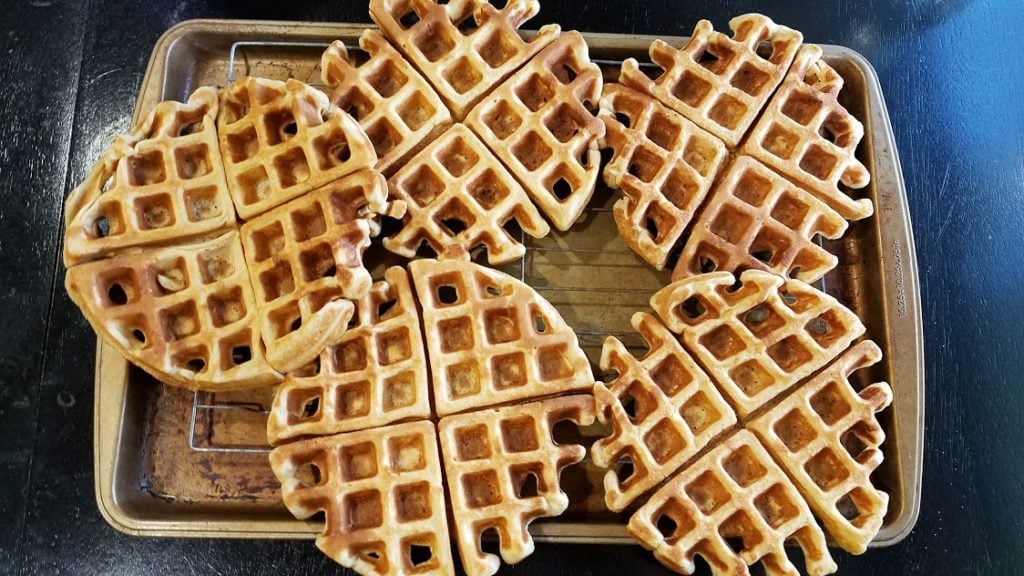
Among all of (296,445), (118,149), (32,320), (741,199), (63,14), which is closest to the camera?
(296,445)

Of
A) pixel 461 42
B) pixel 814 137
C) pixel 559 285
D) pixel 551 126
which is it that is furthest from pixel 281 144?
pixel 814 137

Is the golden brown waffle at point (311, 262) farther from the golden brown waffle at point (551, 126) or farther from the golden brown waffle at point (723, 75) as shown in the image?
the golden brown waffle at point (723, 75)

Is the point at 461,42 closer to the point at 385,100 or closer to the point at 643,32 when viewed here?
the point at 385,100

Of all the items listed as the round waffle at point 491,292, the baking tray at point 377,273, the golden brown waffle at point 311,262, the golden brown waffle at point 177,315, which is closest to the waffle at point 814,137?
the round waffle at point 491,292

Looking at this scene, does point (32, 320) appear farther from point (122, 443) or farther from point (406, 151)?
point (406, 151)

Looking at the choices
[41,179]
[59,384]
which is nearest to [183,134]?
[41,179]

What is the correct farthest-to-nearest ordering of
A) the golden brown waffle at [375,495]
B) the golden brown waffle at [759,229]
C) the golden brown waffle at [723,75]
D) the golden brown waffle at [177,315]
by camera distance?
the golden brown waffle at [723,75] → the golden brown waffle at [759,229] → the golden brown waffle at [177,315] → the golden brown waffle at [375,495]
